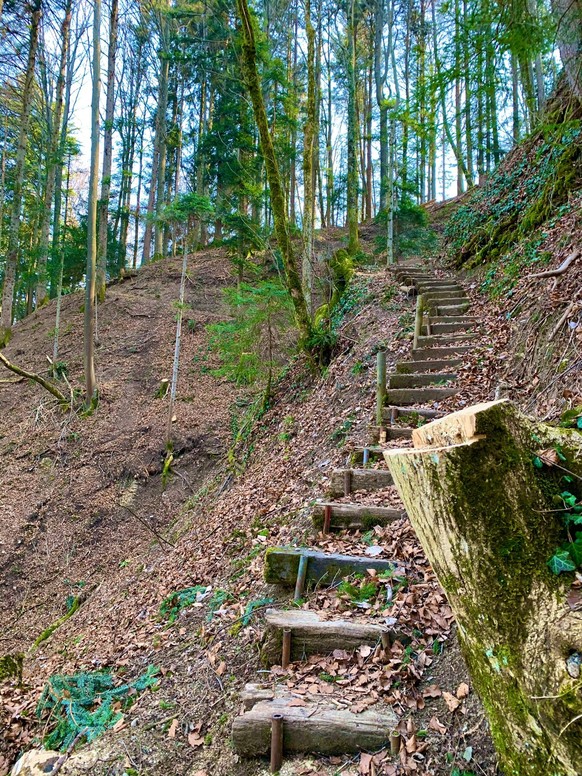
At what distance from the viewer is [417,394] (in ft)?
20.9

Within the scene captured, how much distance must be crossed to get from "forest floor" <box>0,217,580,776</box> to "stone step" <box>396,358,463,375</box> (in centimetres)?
32

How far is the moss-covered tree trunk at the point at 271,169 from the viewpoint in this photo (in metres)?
7.76

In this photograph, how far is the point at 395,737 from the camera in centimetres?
233

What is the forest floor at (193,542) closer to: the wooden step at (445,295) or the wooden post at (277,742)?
the wooden post at (277,742)

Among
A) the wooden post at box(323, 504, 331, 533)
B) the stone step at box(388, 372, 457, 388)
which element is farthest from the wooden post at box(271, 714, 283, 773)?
the stone step at box(388, 372, 457, 388)

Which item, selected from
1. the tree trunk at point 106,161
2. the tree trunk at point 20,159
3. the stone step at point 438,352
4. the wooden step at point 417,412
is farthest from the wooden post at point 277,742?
the tree trunk at point 106,161

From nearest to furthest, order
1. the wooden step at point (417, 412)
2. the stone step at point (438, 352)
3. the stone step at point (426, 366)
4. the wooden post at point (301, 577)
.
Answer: the wooden post at point (301, 577) → the wooden step at point (417, 412) → the stone step at point (426, 366) → the stone step at point (438, 352)

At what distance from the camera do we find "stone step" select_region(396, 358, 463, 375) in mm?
6886

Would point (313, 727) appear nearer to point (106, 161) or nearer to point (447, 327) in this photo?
point (447, 327)

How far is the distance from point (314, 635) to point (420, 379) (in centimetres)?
450

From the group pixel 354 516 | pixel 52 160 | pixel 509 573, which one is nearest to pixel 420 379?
pixel 354 516

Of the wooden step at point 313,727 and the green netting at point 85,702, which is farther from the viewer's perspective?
the green netting at point 85,702

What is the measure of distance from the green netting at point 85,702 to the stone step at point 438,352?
5.67 m

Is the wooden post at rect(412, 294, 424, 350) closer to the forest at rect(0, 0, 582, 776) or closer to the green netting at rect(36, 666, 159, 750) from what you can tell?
the forest at rect(0, 0, 582, 776)
